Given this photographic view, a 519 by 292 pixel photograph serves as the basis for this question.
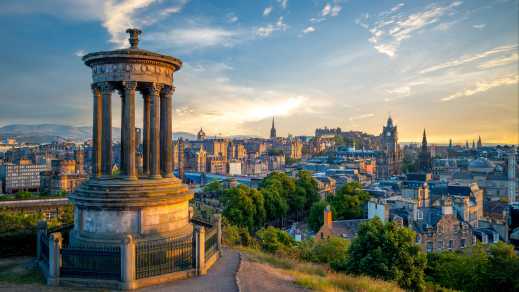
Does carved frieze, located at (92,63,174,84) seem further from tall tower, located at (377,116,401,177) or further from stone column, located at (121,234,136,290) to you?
tall tower, located at (377,116,401,177)

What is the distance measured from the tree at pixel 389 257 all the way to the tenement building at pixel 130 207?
11.1m

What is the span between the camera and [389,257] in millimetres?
25281

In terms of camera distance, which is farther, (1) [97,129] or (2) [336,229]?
(2) [336,229]

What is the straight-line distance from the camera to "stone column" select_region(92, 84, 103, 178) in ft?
60.7

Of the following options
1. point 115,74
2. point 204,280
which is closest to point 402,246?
point 204,280

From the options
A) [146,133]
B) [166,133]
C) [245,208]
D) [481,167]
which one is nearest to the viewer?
[146,133]

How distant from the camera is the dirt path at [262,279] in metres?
14.8

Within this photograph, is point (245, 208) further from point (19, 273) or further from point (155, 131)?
point (19, 273)

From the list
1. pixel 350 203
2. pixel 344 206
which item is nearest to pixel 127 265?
pixel 344 206

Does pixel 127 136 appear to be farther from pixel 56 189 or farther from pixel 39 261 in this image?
pixel 56 189

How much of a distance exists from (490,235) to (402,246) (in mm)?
33598

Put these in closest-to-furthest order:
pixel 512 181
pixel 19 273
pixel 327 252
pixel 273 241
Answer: pixel 19 273 → pixel 327 252 → pixel 273 241 → pixel 512 181

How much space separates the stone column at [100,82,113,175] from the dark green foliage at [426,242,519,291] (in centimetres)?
2777

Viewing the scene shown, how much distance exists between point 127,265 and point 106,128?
693cm
